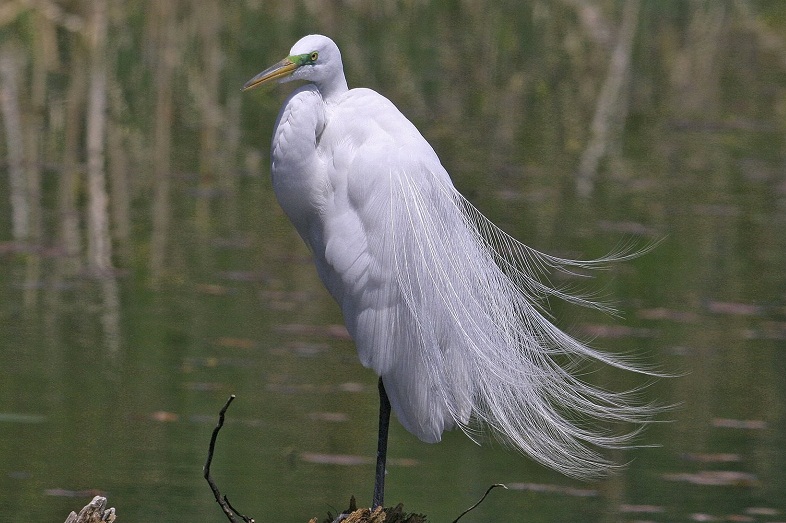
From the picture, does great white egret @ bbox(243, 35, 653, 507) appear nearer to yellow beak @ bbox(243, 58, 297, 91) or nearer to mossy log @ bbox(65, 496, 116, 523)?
yellow beak @ bbox(243, 58, 297, 91)

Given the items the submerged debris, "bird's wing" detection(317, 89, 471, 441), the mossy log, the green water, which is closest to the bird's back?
"bird's wing" detection(317, 89, 471, 441)

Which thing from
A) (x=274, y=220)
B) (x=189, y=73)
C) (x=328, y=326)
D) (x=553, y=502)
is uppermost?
(x=189, y=73)

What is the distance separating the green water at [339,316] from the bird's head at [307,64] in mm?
1618

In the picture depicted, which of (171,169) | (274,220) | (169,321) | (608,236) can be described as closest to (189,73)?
(171,169)

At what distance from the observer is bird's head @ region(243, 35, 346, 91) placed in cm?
328

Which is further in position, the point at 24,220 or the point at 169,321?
the point at 24,220

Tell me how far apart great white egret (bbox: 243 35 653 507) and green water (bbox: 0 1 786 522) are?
1.00 meters

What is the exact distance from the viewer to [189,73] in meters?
11.0

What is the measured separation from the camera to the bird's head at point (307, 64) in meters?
3.28

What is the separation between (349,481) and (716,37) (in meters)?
10.6

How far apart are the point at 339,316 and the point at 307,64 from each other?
117 inches

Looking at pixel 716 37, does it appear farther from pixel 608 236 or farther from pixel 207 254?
pixel 207 254

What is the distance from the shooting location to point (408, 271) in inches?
135

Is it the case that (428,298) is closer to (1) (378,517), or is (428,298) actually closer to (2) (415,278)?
(2) (415,278)
